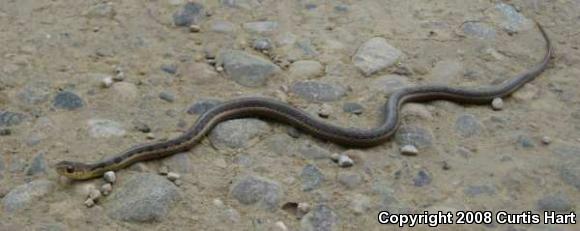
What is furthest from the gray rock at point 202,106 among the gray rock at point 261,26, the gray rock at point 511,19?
the gray rock at point 511,19

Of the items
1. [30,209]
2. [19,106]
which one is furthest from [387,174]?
[19,106]

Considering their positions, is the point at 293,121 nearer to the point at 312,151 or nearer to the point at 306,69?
the point at 312,151

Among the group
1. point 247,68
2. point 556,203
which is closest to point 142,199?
point 247,68

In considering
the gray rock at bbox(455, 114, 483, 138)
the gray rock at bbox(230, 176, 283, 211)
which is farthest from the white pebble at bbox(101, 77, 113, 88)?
the gray rock at bbox(455, 114, 483, 138)

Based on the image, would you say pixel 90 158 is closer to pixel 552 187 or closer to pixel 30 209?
pixel 30 209

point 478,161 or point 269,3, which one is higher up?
point 269,3

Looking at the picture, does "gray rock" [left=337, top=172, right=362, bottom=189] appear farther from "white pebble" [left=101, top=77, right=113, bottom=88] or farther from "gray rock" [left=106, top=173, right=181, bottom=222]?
"white pebble" [left=101, top=77, right=113, bottom=88]

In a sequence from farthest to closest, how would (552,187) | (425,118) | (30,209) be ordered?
(425,118) < (552,187) < (30,209)

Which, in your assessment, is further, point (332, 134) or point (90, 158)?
point (332, 134)
